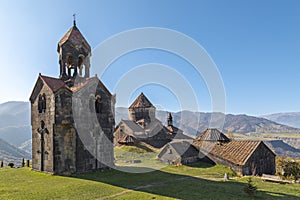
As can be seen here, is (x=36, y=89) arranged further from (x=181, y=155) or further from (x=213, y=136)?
(x=213, y=136)

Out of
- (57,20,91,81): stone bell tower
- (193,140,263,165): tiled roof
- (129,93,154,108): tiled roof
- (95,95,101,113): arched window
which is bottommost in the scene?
(193,140,263,165): tiled roof

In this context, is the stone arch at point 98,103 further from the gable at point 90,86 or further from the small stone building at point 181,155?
the small stone building at point 181,155

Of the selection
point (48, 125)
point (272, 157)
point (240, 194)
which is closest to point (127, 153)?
point (48, 125)

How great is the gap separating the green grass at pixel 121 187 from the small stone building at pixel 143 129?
23.2 meters

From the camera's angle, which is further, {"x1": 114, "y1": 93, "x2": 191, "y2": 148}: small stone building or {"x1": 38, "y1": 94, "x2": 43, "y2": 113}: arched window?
{"x1": 114, "y1": 93, "x2": 191, "y2": 148}: small stone building

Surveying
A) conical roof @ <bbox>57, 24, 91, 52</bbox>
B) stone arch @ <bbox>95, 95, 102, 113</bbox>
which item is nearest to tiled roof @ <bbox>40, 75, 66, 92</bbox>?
stone arch @ <bbox>95, 95, 102, 113</bbox>

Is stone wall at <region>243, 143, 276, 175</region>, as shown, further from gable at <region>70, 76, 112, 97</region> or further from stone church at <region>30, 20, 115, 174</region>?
gable at <region>70, 76, 112, 97</region>

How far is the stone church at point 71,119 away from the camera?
2330 centimetres

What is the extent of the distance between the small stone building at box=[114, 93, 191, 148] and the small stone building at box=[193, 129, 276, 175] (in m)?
17.3

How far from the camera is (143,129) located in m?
51.3

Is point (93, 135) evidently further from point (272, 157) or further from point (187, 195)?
point (272, 157)

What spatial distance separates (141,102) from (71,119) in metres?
32.4

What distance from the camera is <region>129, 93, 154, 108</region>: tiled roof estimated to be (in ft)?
180

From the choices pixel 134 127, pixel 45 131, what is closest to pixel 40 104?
pixel 45 131
